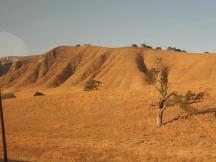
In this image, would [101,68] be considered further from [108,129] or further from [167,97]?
[167,97]

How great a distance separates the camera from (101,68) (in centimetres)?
15562

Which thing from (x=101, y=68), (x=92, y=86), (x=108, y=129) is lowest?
(x=108, y=129)

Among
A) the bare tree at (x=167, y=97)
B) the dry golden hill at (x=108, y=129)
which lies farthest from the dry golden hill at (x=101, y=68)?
the bare tree at (x=167, y=97)

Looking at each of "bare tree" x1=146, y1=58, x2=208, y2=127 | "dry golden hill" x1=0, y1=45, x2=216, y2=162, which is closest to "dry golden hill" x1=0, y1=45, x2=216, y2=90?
"dry golden hill" x1=0, y1=45, x2=216, y2=162

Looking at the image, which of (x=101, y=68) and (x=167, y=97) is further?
(x=101, y=68)

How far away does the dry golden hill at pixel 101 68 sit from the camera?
13038 centimetres

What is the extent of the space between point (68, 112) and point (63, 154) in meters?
24.7

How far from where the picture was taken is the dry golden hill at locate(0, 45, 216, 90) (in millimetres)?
130375

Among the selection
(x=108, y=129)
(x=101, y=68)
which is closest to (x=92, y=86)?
(x=108, y=129)

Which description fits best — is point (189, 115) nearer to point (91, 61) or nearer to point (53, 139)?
point (53, 139)

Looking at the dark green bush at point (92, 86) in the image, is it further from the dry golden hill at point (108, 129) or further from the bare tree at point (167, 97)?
the bare tree at point (167, 97)

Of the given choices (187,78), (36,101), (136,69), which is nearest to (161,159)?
(36,101)

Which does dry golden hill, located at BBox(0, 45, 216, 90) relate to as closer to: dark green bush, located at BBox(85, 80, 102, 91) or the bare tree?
dark green bush, located at BBox(85, 80, 102, 91)

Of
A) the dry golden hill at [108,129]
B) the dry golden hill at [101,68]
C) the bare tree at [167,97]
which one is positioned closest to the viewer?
the dry golden hill at [108,129]
